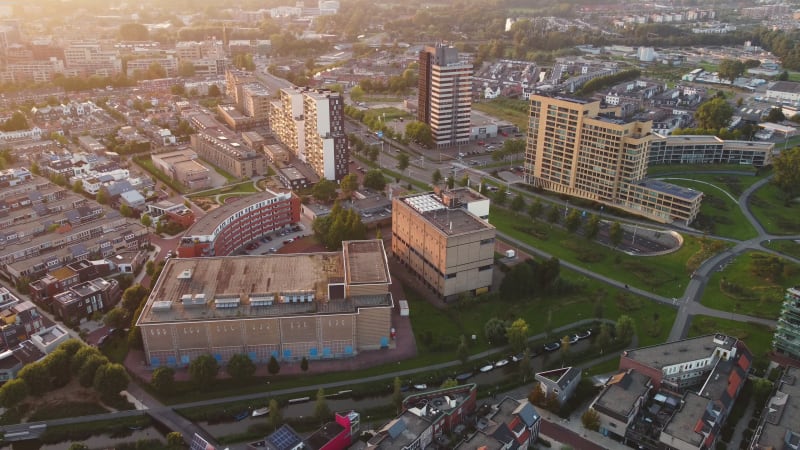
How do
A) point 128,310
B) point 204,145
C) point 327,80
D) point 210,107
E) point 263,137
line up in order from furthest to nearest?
point 327,80 → point 210,107 → point 263,137 → point 204,145 → point 128,310

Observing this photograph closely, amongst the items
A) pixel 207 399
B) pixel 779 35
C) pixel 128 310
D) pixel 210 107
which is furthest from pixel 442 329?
pixel 779 35

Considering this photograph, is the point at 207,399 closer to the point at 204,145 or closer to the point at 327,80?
the point at 204,145

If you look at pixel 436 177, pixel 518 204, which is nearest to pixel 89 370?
pixel 518 204

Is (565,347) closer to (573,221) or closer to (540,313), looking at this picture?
(540,313)

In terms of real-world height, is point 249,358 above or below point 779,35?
below

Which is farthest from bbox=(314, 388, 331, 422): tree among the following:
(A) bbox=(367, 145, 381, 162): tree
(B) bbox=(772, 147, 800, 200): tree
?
(B) bbox=(772, 147, 800, 200): tree
